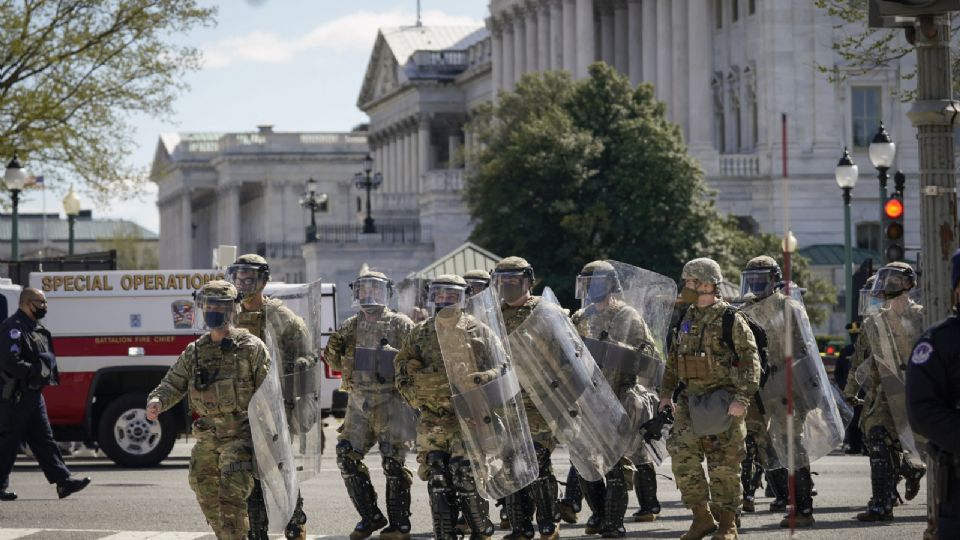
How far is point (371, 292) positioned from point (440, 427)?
225 centimetres

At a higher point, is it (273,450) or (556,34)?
(556,34)

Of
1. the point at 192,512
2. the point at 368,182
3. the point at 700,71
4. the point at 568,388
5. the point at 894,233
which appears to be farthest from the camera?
the point at 700,71

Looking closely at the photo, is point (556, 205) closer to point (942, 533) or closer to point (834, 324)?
point (834, 324)

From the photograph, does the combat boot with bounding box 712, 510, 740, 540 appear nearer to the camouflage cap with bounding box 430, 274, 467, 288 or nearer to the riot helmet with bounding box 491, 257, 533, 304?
the riot helmet with bounding box 491, 257, 533, 304

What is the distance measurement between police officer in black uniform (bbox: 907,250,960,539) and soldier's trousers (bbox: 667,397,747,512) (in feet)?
16.7

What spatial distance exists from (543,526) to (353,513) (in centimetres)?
335

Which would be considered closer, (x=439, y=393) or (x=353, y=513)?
(x=439, y=393)

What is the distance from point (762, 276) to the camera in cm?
1634

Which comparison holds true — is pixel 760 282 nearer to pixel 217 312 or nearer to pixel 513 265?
pixel 513 265

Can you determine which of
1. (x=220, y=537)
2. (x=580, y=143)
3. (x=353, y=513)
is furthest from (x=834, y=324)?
(x=220, y=537)

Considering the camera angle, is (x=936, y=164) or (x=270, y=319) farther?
(x=270, y=319)

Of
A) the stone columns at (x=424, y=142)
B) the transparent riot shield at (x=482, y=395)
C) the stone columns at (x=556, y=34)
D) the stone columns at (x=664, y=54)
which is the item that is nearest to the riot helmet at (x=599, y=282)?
the transparent riot shield at (x=482, y=395)

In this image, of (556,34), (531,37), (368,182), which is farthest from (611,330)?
(531,37)

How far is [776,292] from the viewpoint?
1648 centimetres
